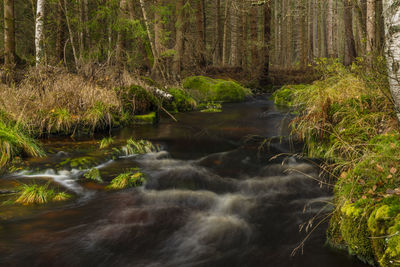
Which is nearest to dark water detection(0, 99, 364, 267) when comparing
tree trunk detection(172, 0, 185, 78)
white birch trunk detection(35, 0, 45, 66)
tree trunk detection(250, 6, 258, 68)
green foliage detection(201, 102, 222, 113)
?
white birch trunk detection(35, 0, 45, 66)

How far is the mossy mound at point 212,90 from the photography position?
1487 cm

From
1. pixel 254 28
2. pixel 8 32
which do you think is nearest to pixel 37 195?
pixel 8 32

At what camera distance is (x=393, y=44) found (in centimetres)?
354

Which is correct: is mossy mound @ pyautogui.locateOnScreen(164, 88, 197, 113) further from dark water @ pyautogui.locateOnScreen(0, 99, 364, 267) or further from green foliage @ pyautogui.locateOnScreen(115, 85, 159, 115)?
dark water @ pyautogui.locateOnScreen(0, 99, 364, 267)

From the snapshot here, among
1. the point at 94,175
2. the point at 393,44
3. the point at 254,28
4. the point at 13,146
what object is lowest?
the point at 94,175

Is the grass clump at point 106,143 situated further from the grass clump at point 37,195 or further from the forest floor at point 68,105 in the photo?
the grass clump at point 37,195

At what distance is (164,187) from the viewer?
508 cm

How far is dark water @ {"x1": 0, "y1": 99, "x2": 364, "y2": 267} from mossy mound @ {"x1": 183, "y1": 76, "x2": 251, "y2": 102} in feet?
27.5

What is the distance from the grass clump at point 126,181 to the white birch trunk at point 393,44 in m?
3.56

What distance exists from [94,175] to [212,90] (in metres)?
10.5

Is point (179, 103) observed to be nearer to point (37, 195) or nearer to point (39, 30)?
point (39, 30)

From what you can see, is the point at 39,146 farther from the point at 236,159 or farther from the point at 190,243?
the point at 190,243

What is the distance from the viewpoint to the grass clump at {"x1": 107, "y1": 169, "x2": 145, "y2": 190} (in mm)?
4922

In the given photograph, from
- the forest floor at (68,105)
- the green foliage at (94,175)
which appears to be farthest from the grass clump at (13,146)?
the green foliage at (94,175)
